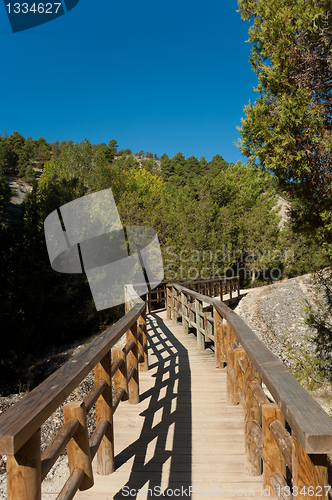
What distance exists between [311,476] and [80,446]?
3.74 feet

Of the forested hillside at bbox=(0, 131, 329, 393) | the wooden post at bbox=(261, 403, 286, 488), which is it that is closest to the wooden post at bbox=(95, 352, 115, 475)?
the wooden post at bbox=(261, 403, 286, 488)

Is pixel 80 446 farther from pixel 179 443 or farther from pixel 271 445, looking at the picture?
pixel 179 443

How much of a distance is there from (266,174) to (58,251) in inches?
467

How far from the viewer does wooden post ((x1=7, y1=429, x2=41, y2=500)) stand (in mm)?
1148

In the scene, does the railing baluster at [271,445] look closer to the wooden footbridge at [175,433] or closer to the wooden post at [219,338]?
the wooden footbridge at [175,433]

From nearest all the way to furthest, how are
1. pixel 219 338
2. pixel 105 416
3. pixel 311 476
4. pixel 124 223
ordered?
pixel 311 476, pixel 105 416, pixel 219 338, pixel 124 223

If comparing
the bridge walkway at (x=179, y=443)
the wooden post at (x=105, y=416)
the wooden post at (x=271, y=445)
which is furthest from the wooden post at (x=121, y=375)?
the wooden post at (x=271, y=445)

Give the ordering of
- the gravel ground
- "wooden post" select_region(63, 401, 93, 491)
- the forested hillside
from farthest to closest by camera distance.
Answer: the forested hillside < the gravel ground < "wooden post" select_region(63, 401, 93, 491)

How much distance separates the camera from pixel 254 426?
2172 mm

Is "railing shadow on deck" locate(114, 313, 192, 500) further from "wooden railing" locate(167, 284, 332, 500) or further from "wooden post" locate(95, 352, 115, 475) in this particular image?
"wooden railing" locate(167, 284, 332, 500)

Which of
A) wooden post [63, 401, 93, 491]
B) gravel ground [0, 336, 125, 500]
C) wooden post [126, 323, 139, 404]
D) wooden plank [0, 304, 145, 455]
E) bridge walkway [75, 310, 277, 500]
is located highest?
wooden plank [0, 304, 145, 455]

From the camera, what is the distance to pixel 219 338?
15.3 ft

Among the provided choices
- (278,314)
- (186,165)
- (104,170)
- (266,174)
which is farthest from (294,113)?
(186,165)

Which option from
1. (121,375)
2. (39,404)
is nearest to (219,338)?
(121,375)
